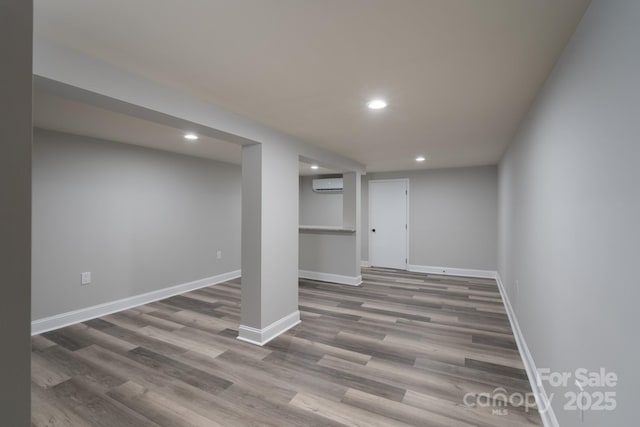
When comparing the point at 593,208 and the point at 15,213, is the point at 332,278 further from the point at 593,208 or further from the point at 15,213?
the point at 15,213

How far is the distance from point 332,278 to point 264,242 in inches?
107

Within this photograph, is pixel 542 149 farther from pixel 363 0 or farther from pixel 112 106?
pixel 112 106

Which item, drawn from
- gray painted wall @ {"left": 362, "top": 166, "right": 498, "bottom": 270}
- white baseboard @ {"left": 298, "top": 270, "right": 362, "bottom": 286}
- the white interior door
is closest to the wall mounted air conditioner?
the white interior door

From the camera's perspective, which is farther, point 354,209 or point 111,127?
point 354,209

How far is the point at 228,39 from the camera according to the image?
4.79 ft

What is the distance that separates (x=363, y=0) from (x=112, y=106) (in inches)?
65.2

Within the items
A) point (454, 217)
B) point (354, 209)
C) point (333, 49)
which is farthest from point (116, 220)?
point (454, 217)

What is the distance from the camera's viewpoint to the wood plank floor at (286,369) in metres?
1.92

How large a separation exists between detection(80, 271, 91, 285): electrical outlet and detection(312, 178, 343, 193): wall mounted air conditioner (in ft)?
15.9

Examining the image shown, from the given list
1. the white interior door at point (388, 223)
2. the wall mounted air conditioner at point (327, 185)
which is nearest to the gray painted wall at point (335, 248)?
the white interior door at point (388, 223)

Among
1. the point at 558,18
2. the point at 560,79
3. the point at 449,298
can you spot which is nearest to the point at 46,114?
the point at 558,18

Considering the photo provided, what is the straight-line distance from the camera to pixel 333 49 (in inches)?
60.7

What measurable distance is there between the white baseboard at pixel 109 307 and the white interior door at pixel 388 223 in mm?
3534

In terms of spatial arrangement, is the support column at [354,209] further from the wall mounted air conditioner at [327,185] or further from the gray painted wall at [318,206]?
the gray painted wall at [318,206]
